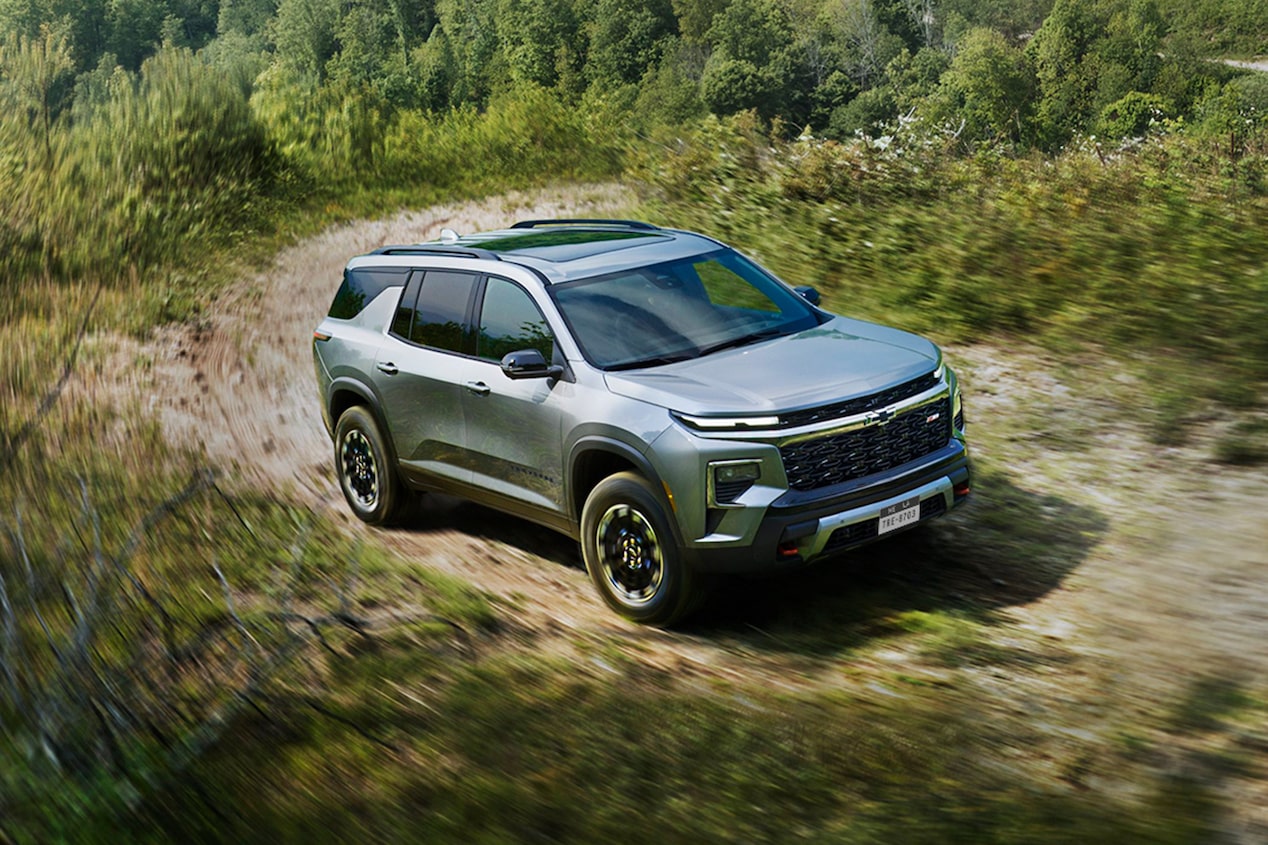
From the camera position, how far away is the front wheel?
6098 mm

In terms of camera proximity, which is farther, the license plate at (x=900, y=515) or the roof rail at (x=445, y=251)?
the roof rail at (x=445, y=251)

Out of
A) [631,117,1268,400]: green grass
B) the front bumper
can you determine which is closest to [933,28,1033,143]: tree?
[631,117,1268,400]: green grass

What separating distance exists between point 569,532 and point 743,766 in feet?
8.01

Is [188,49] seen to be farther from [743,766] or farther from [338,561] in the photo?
[743,766]

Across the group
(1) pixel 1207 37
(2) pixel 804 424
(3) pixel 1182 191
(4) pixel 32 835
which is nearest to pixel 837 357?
(2) pixel 804 424

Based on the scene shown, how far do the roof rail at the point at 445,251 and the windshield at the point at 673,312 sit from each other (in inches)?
29.3

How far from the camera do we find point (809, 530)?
583 cm

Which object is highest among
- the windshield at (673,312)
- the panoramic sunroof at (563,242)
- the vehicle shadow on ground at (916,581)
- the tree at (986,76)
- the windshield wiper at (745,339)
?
the tree at (986,76)

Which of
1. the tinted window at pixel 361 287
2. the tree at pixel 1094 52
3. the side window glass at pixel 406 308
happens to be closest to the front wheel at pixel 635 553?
the side window glass at pixel 406 308

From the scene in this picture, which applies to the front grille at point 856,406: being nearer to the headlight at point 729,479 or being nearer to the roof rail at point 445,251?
the headlight at point 729,479

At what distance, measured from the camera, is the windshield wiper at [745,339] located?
672cm

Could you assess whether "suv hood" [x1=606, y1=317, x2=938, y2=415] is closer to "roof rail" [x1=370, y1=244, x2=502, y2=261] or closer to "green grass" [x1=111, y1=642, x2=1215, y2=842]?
"green grass" [x1=111, y1=642, x2=1215, y2=842]

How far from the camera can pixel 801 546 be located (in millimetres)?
5859

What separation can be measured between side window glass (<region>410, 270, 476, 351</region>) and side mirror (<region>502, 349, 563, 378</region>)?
2.93 feet
